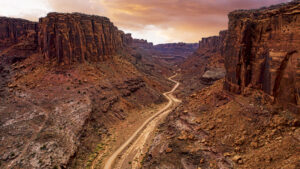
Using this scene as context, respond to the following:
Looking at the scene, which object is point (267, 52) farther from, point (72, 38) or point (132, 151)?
point (72, 38)

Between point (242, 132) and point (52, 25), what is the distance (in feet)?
176

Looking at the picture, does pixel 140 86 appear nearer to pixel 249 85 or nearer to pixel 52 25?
pixel 52 25

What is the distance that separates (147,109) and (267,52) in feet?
124

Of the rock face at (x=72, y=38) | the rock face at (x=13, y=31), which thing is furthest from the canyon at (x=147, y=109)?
the rock face at (x=13, y=31)

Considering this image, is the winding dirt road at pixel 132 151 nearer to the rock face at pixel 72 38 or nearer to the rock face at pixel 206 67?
the rock face at pixel 72 38

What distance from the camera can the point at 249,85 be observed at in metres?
23.3

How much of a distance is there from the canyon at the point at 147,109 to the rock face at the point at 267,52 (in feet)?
0.35

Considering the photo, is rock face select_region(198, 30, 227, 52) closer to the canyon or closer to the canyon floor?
the canyon

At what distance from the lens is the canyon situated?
1750 cm

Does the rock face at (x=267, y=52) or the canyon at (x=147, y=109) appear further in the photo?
the canyon at (x=147, y=109)

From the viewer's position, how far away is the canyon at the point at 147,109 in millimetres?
17500

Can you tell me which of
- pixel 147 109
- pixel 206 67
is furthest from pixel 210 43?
pixel 147 109

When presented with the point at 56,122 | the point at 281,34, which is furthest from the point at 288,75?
the point at 56,122

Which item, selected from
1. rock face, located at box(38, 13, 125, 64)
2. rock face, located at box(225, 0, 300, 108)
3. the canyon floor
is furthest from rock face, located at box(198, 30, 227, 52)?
rock face, located at box(225, 0, 300, 108)
